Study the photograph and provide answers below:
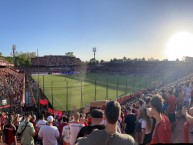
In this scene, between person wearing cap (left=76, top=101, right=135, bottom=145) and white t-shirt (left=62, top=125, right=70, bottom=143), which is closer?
person wearing cap (left=76, top=101, right=135, bottom=145)

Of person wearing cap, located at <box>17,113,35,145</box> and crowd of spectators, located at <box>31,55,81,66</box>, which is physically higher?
crowd of spectators, located at <box>31,55,81,66</box>

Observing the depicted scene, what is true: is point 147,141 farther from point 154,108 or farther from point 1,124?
point 1,124

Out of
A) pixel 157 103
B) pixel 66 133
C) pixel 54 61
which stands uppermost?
pixel 54 61

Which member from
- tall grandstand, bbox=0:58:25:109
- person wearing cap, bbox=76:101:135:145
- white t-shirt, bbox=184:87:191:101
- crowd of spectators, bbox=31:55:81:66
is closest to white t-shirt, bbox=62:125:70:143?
person wearing cap, bbox=76:101:135:145

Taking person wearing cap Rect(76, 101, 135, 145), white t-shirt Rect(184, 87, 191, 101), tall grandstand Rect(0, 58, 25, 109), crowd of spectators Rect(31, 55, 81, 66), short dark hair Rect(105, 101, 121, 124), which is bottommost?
tall grandstand Rect(0, 58, 25, 109)

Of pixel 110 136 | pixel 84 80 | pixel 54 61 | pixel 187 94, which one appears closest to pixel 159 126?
pixel 110 136

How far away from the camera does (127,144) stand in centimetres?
295

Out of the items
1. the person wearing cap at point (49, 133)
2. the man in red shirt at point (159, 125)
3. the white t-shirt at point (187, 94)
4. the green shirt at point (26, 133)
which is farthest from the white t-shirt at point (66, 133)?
the white t-shirt at point (187, 94)

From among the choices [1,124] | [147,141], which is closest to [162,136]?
[147,141]

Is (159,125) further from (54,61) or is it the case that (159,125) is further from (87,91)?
(54,61)

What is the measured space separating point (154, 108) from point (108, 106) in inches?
61.8

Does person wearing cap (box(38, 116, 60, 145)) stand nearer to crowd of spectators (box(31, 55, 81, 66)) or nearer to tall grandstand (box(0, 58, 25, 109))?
tall grandstand (box(0, 58, 25, 109))

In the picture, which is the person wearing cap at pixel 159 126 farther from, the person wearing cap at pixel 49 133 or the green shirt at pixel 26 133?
the green shirt at pixel 26 133

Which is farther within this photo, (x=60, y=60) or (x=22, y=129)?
(x=60, y=60)
